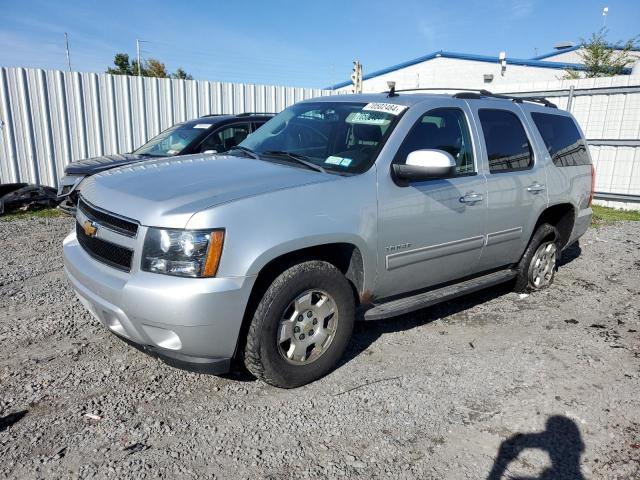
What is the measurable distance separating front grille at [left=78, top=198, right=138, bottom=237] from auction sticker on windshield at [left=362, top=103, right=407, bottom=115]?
2.05m

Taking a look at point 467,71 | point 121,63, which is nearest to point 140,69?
point 121,63

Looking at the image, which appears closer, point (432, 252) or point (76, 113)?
point (432, 252)

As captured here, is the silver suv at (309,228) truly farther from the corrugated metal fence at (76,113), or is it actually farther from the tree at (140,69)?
the tree at (140,69)

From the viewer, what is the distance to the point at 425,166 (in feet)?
10.8

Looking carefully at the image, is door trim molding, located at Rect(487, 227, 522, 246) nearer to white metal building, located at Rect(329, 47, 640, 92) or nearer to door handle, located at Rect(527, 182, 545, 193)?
door handle, located at Rect(527, 182, 545, 193)

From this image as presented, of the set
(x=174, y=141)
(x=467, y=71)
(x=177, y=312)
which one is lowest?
(x=177, y=312)

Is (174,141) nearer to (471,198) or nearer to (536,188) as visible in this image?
(471,198)

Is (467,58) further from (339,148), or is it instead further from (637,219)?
(339,148)

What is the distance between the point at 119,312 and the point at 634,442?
305 cm

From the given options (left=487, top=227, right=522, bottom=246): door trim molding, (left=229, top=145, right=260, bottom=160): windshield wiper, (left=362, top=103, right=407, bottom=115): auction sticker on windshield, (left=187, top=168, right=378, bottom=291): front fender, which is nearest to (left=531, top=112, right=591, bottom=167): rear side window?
(left=487, top=227, right=522, bottom=246): door trim molding

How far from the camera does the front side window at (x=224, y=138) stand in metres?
7.72

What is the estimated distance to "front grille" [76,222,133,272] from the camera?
111 inches

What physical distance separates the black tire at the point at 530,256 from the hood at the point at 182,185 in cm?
266

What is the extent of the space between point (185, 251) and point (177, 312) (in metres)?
0.33
